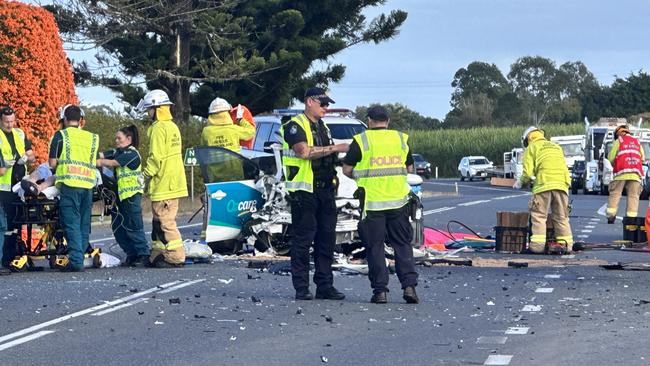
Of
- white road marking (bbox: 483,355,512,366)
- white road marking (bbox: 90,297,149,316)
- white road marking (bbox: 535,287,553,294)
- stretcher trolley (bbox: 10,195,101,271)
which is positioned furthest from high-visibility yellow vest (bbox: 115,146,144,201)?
white road marking (bbox: 483,355,512,366)

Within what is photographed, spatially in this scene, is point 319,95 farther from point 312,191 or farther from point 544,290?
point 544,290

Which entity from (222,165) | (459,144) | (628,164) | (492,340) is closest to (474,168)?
(459,144)

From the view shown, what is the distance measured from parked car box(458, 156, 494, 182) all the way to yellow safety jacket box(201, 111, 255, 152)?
62.1 meters

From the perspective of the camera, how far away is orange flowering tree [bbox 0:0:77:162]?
2491 centimetres

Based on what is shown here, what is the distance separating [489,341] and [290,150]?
3685 millimetres

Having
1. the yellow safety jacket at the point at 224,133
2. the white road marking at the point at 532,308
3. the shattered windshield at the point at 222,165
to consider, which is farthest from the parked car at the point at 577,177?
the white road marking at the point at 532,308

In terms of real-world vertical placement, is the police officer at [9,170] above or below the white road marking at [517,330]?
above

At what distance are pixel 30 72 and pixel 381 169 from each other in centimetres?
1406

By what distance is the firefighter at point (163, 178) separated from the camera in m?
15.9

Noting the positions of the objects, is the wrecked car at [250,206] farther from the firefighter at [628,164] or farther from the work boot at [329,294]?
the firefighter at [628,164]

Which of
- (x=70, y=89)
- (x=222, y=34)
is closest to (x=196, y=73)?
(x=222, y=34)

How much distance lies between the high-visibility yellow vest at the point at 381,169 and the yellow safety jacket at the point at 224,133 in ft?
21.4

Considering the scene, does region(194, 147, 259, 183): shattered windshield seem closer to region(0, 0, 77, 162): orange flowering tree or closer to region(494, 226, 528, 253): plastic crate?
region(494, 226, 528, 253): plastic crate

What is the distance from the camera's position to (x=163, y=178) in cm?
1598
